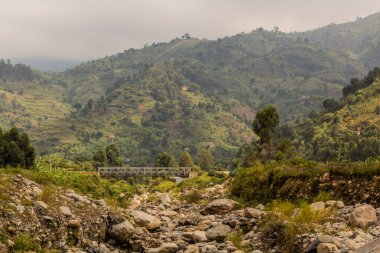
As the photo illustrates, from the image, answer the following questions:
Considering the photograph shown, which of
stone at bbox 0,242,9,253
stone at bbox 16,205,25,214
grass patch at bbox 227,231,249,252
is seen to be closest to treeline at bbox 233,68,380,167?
grass patch at bbox 227,231,249,252

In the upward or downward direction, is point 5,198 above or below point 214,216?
above

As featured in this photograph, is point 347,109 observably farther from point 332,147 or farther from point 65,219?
point 65,219

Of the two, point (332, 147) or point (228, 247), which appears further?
point (332, 147)

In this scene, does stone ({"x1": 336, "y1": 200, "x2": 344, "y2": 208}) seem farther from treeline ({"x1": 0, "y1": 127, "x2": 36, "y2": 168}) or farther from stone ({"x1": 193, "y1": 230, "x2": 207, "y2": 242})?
treeline ({"x1": 0, "y1": 127, "x2": 36, "y2": 168})

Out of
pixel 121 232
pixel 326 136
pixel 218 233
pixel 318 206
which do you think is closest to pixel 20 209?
pixel 121 232

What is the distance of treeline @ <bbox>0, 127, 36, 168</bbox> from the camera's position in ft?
188

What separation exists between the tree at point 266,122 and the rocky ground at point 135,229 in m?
35.5

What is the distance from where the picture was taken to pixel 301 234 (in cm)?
1459

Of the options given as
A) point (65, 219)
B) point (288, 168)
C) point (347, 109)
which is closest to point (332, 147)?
point (347, 109)

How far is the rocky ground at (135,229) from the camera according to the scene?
1382 centimetres

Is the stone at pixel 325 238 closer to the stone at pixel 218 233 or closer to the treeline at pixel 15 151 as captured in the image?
the stone at pixel 218 233

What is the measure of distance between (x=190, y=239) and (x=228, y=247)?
262 centimetres

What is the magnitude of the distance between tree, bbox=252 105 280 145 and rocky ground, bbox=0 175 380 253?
35460 millimetres

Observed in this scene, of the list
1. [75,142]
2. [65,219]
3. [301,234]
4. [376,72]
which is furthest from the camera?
[75,142]
